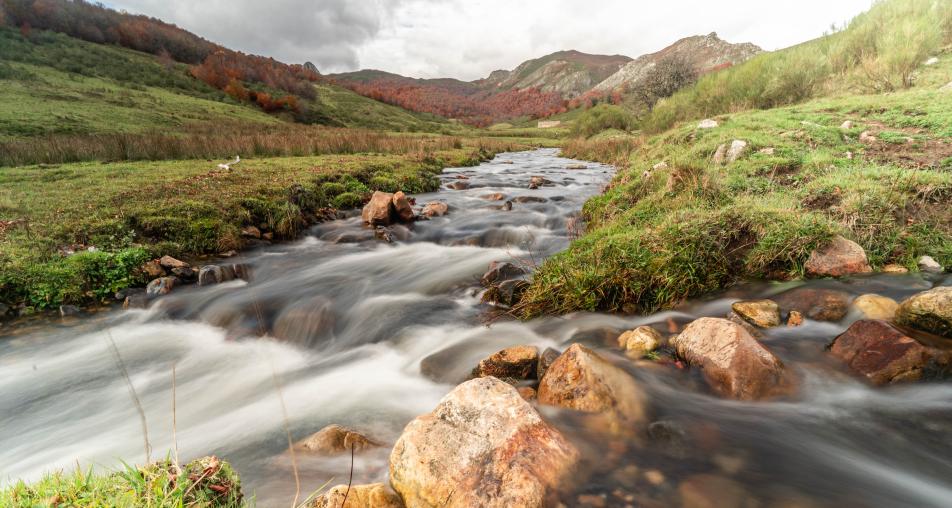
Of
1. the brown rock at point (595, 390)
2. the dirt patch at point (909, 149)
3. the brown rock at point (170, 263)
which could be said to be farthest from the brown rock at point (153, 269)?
the dirt patch at point (909, 149)

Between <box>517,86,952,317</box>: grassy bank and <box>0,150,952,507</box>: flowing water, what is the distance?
367 mm

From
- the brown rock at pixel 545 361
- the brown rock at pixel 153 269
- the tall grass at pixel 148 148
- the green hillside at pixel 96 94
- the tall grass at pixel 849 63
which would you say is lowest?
the brown rock at pixel 545 361

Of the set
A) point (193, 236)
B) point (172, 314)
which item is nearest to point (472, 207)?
point (193, 236)

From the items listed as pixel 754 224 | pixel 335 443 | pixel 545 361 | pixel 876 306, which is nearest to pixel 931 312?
pixel 876 306

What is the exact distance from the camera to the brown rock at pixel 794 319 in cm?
400

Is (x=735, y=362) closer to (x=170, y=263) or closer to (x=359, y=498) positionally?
(x=359, y=498)

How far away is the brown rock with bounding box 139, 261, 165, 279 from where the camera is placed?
7.24m

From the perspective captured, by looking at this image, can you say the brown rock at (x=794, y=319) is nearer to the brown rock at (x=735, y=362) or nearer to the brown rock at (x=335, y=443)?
the brown rock at (x=735, y=362)

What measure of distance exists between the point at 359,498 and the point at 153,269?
7.44 meters

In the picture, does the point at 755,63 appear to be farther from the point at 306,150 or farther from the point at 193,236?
the point at 193,236

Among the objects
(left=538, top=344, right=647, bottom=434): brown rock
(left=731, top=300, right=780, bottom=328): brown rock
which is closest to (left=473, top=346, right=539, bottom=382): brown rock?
(left=538, top=344, right=647, bottom=434): brown rock

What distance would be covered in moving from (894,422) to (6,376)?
29.8 ft

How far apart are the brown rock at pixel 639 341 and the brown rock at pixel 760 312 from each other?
990 mm

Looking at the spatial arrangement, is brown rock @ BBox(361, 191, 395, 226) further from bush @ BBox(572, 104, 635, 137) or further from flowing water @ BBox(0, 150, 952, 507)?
bush @ BBox(572, 104, 635, 137)
